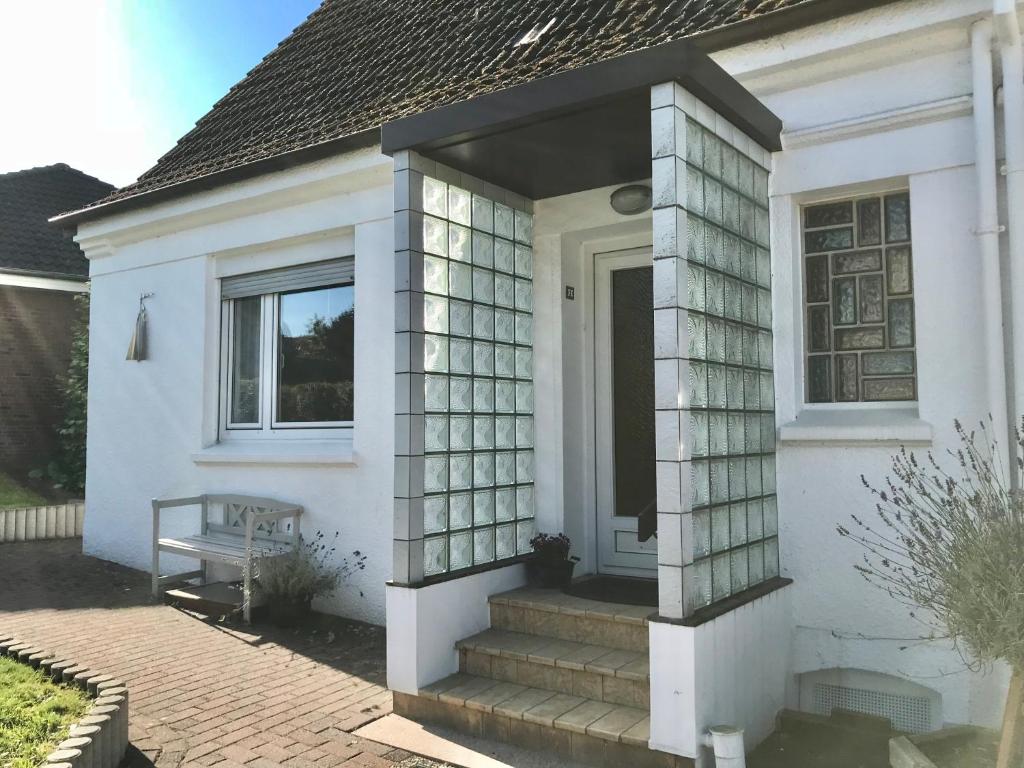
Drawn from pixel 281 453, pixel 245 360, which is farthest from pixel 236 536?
pixel 245 360

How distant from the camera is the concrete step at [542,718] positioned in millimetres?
4070

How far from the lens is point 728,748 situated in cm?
375

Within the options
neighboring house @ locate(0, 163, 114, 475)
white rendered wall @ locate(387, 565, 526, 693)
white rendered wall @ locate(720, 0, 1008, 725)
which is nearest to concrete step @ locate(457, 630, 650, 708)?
white rendered wall @ locate(387, 565, 526, 693)

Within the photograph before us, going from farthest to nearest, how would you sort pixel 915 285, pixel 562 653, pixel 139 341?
pixel 139 341, pixel 562 653, pixel 915 285

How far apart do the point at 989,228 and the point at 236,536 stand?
6.38 meters

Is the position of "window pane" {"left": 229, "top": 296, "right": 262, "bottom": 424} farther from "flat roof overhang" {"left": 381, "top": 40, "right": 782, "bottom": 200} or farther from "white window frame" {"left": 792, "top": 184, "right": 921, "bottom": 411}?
"white window frame" {"left": 792, "top": 184, "right": 921, "bottom": 411}

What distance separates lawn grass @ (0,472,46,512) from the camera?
12.2 metres

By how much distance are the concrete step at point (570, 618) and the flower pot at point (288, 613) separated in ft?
6.43

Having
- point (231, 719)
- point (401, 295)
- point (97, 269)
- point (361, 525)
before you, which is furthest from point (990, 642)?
point (97, 269)

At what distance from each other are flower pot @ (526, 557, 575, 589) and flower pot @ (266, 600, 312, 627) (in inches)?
82.1

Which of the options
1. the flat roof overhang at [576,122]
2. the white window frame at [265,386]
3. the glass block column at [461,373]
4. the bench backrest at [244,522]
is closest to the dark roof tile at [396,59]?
the flat roof overhang at [576,122]

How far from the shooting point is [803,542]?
4961mm

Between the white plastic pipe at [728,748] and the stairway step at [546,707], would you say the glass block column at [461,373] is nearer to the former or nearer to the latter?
the stairway step at [546,707]

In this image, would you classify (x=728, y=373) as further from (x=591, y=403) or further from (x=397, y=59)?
(x=397, y=59)
